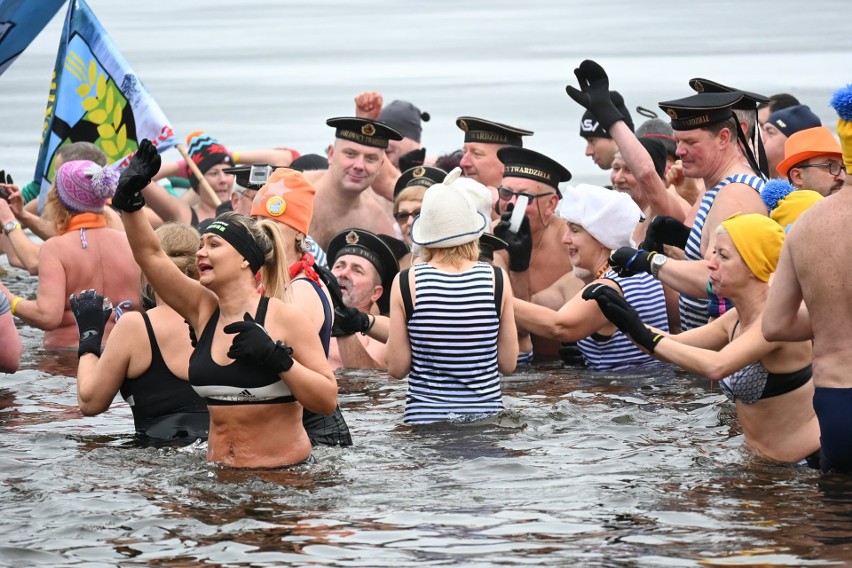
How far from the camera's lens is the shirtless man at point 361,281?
31.2 ft

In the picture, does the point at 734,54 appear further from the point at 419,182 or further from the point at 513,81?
the point at 419,182

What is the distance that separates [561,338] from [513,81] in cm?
1826

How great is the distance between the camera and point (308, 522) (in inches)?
238

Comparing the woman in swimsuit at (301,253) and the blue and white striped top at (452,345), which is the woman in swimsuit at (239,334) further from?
the blue and white striped top at (452,345)

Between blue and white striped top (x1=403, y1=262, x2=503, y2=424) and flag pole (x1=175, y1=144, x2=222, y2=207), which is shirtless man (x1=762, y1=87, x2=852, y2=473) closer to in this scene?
blue and white striped top (x1=403, y1=262, x2=503, y2=424)

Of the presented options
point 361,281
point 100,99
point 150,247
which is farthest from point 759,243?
point 100,99

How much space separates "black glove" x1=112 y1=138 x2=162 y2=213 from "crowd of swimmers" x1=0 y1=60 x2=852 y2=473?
1 centimetres

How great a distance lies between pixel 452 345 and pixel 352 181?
180 inches

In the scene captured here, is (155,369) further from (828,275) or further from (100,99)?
(100,99)

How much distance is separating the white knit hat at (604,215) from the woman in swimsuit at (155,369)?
2.67 metres

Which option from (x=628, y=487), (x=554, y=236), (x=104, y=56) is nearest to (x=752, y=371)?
(x=628, y=487)

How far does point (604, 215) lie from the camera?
345 inches

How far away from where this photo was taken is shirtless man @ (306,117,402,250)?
38.2ft

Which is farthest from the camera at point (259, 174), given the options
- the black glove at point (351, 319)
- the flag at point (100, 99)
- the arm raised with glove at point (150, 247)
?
the flag at point (100, 99)
